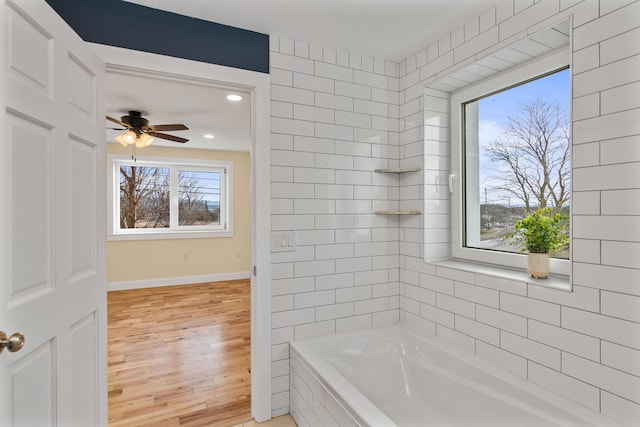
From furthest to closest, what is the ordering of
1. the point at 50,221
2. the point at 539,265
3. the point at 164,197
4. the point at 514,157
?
1. the point at 164,197
2. the point at 514,157
3. the point at 539,265
4. the point at 50,221

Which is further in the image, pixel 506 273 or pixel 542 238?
pixel 506 273

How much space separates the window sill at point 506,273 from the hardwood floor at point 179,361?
64.7 inches

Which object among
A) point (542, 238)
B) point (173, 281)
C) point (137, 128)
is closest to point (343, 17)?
point (542, 238)

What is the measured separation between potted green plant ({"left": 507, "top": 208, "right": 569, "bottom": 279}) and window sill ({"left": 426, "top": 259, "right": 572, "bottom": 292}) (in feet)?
0.17

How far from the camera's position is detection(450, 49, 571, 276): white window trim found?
1666mm

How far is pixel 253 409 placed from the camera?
81.4 inches

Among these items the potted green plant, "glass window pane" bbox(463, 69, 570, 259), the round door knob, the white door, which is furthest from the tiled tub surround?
the round door knob

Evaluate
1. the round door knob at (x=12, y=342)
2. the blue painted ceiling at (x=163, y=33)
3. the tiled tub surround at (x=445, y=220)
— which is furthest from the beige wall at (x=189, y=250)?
the round door knob at (x=12, y=342)

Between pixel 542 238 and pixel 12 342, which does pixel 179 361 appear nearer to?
pixel 12 342

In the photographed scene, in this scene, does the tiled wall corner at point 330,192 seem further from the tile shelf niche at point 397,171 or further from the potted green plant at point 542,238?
the potted green plant at point 542,238

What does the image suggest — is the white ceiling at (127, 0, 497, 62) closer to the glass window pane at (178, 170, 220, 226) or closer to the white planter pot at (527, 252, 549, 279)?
the white planter pot at (527, 252, 549, 279)

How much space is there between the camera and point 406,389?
2.01 metres

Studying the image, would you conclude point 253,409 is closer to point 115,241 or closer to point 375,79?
point 375,79

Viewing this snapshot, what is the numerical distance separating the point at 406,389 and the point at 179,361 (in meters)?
1.92
